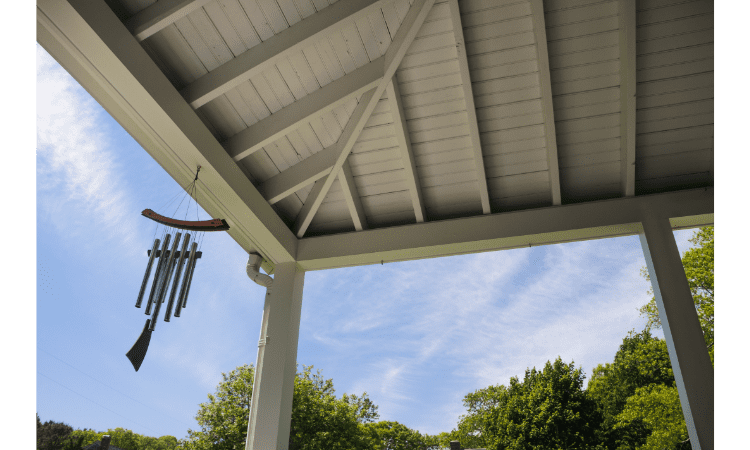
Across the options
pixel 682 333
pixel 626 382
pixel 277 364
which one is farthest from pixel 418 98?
pixel 626 382

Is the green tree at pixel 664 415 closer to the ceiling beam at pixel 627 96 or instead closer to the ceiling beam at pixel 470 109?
the ceiling beam at pixel 627 96

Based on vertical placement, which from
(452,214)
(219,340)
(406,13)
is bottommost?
(452,214)

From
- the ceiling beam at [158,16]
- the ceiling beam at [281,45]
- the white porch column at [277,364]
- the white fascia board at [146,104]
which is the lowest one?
the white porch column at [277,364]

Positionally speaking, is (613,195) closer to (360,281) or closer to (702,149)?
(702,149)

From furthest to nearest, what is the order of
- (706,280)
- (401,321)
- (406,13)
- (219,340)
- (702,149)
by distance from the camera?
1. (219,340)
2. (401,321)
3. (706,280)
4. (702,149)
5. (406,13)

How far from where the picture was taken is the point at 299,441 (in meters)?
20.9

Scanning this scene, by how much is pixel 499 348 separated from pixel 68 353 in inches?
1822

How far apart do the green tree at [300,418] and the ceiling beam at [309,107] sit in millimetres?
18691

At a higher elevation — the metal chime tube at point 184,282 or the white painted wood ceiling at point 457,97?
the white painted wood ceiling at point 457,97

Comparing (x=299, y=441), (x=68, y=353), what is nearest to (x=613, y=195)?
(x=299, y=441)

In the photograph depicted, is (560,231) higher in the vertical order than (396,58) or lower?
lower

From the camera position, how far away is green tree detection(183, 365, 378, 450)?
68.6ft

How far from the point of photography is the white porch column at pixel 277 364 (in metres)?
4.60

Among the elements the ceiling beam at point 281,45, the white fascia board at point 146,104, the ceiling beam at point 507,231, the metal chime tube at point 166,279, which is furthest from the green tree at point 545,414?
the ceiling beam at point 281,45
